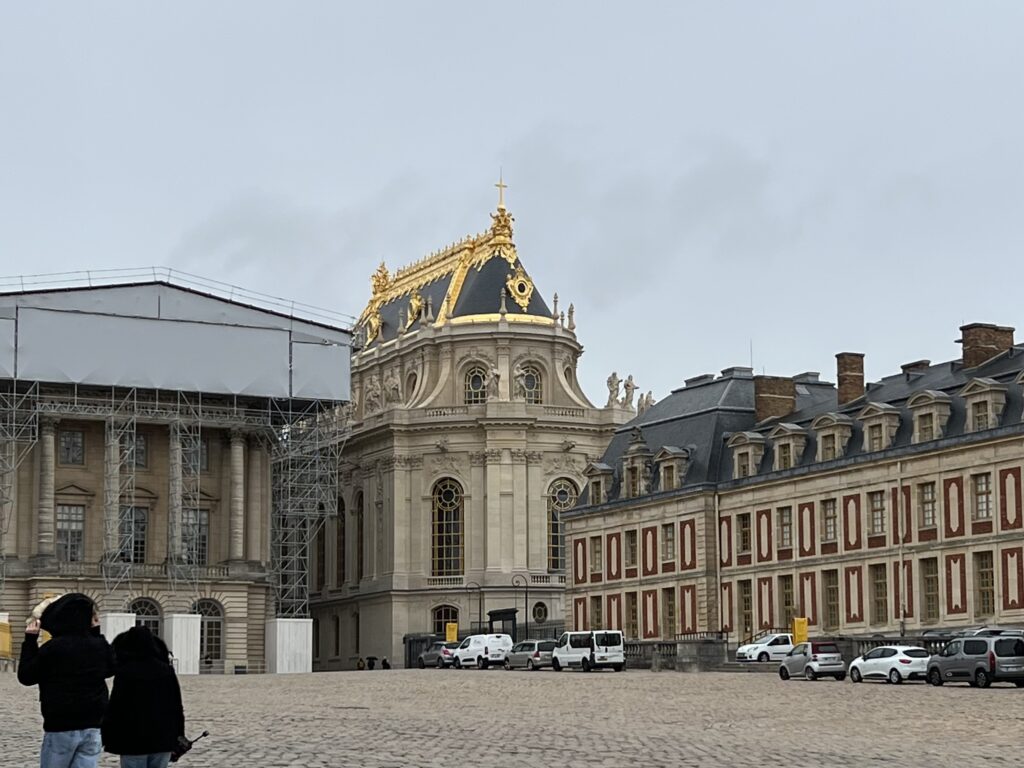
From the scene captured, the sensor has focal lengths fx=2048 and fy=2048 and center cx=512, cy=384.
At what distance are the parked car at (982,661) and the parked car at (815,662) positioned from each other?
7004mm

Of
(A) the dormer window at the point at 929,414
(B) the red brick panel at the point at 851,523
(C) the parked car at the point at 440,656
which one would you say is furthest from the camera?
(C) the parked car at the point at 440,656

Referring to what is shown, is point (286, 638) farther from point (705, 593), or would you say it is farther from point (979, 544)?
point (979, 544)

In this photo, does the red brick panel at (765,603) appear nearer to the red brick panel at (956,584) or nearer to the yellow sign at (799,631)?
the yellow sign at (799,631)

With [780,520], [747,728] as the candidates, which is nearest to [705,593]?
[780,520]

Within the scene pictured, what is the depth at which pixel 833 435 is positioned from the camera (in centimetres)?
6819

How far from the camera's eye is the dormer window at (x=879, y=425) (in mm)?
65438

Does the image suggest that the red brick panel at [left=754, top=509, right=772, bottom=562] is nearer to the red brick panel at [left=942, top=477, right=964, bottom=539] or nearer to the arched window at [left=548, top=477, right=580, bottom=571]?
the red brick panel at [left=942, top=477, right=964, bottom=539]

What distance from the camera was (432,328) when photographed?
105812 mm

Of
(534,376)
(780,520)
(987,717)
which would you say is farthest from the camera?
(534,376)

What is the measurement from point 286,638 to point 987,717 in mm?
53271

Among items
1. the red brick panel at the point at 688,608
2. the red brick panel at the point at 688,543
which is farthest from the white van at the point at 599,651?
the red brick panel at the point at 688,543

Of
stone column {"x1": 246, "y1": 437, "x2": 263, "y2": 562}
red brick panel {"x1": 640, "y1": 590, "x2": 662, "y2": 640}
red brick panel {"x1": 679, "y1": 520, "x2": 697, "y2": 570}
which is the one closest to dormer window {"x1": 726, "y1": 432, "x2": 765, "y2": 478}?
red brick panel {"x1": 679, "y1": 520, "x2": 697, "y2": 570}

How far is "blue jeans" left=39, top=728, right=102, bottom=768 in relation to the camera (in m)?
13.8

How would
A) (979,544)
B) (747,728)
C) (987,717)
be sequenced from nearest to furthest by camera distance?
(747,728) → (987,717) → (979,544)
